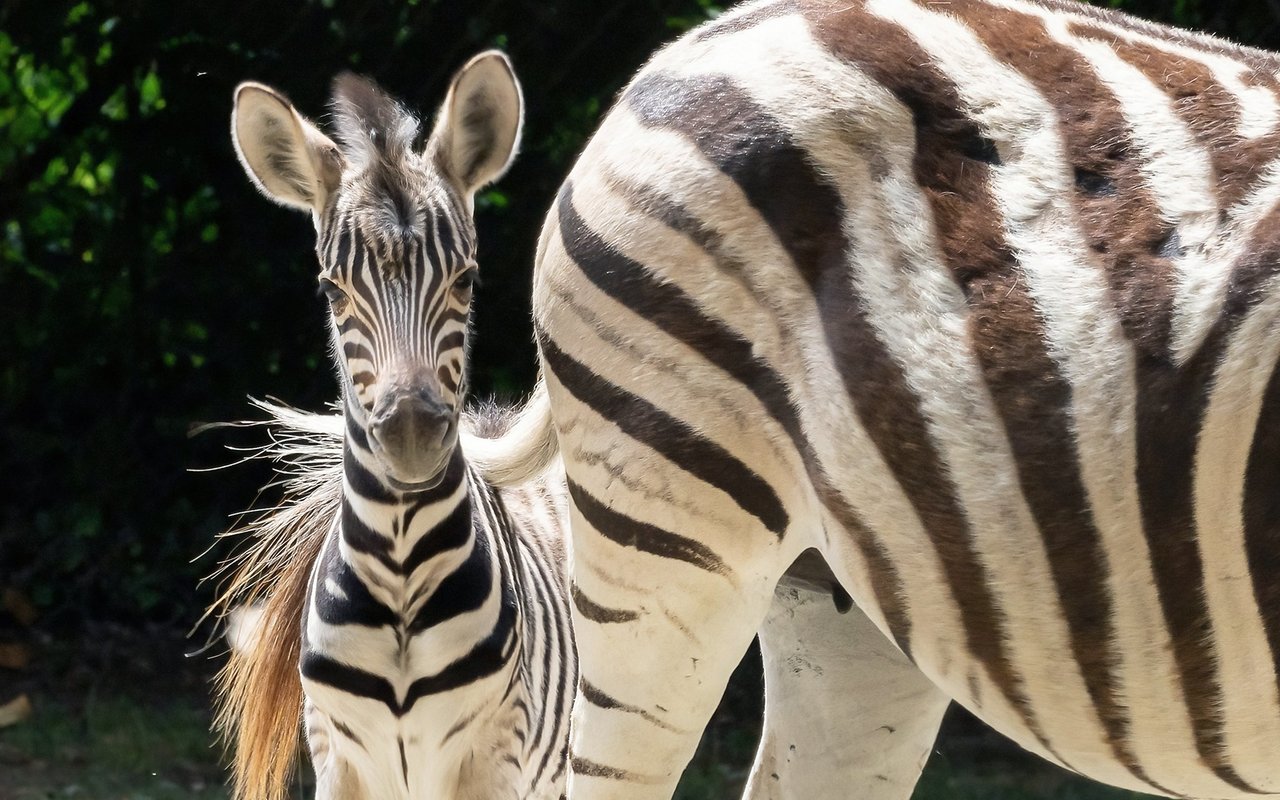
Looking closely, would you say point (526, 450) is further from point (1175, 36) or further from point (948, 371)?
point (1175, 36)

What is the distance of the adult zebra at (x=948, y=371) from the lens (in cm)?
160

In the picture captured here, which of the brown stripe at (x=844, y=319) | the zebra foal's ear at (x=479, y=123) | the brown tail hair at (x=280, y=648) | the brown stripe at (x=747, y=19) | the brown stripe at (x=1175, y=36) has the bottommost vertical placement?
the brown tail hair at (x=280, y=648)

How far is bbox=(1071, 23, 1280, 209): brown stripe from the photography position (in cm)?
163

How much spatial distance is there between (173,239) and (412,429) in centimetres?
259

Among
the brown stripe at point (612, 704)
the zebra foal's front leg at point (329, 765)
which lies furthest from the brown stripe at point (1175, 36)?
the zebra foal's front leg at point (329, 765)

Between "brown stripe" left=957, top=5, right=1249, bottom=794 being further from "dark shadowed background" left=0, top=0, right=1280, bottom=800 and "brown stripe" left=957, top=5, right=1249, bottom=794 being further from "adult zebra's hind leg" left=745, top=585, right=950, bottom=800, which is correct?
"dark shadowed background" left=0, top=0, right=1280, bottom=800

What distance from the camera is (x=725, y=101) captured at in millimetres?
1864

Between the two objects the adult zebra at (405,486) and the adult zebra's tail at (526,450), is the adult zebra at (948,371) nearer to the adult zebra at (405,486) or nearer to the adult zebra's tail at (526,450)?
the adult zebra's tail at (526,450)

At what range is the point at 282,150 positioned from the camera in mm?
2873

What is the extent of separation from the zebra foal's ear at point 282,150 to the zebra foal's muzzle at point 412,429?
49 cm

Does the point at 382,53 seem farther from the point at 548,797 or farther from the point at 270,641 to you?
the point at 548,797

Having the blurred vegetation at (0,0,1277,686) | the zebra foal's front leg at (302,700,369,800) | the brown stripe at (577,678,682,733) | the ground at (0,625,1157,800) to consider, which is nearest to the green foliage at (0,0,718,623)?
the blurred vegetation at (0,0,1277,686)

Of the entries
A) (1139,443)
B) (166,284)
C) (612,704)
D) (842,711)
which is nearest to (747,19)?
(1139,443)

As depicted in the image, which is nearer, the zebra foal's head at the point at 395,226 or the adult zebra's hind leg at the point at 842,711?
the adult zebra's hind leg at the point at 842,711
